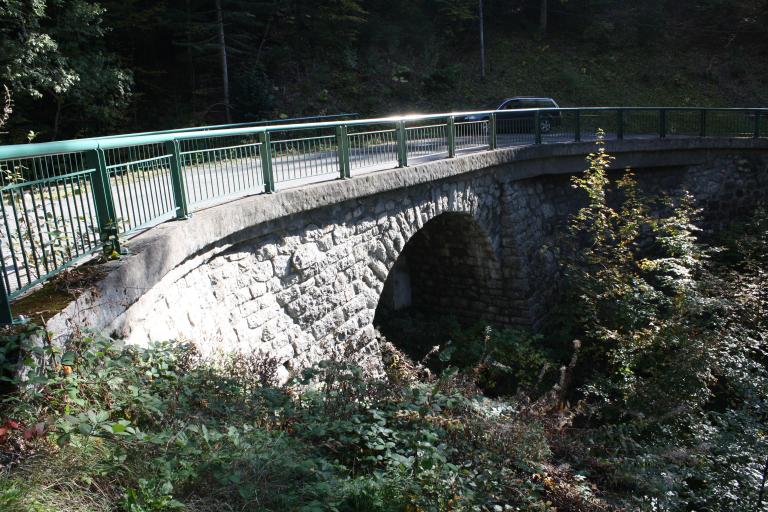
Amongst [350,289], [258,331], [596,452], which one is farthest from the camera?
[350,289]

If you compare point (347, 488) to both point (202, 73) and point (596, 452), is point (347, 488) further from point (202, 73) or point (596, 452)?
Result: point (202, 73)

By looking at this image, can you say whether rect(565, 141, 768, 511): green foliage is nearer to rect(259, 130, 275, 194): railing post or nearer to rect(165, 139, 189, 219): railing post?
rect(259, 130, 275, 194): railing post

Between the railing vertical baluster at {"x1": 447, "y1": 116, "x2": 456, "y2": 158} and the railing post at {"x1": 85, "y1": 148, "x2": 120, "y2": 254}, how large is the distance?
19.7ft

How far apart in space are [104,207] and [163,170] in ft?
2.90

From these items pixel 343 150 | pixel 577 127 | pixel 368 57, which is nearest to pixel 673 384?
pixel 343 150

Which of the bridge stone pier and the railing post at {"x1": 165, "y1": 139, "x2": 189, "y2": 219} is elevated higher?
the railing post at {"x1": 165, "y1": 139, "x2": 189, "y2": 219}

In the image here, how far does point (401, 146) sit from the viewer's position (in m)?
8.38

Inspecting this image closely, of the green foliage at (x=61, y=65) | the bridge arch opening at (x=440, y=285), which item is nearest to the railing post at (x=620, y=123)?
the bridge arch opening at (x=440, y=285)

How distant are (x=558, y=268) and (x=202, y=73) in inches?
636

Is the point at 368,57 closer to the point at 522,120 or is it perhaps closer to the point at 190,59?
the point at 190,59

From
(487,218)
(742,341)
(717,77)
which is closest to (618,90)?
(717,77)

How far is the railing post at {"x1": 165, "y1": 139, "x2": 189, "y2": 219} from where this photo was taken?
5.02m

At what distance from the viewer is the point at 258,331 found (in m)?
6.14

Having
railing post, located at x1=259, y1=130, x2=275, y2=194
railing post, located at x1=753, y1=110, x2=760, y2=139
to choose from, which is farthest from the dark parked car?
railing post, located at x1=259, y1=130, x2=275, y2=194
